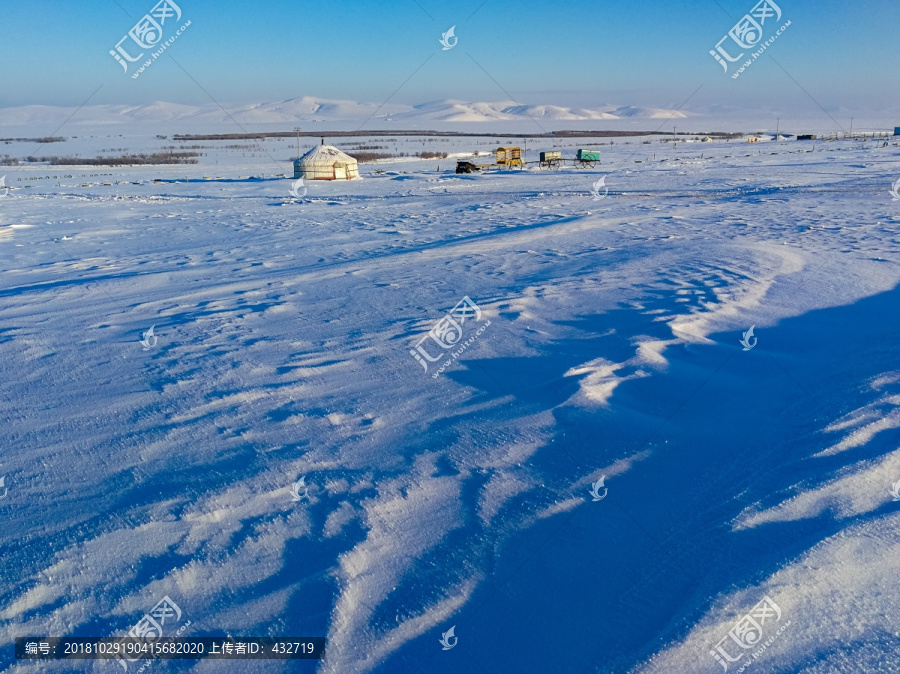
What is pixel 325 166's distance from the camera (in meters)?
28.2

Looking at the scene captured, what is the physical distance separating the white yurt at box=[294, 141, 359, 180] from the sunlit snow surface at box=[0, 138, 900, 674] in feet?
66.9

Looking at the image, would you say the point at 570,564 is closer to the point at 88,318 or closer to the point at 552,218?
the point at 88,318

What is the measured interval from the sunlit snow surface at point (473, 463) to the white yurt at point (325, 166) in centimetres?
2039

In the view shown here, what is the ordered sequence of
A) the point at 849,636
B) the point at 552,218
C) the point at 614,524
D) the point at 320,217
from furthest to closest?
1. the point at 320,217
2. the point at 552,218
3. the point at 614,524
4. the point at 849,636

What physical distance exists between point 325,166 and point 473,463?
26422 mm

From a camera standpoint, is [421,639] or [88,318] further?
[88,318]

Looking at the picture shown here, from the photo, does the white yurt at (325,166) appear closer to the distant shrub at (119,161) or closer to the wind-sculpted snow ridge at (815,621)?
the distant shrub at (119,161)

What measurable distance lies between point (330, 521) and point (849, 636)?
2.23 metres

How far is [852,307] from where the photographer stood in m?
6.37

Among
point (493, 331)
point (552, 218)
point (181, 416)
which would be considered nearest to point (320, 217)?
point (552, 218)

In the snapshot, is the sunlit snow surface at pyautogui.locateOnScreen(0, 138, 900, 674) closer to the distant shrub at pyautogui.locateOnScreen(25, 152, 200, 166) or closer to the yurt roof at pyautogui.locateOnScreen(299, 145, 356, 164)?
the yurt roof at pyautogui.locateOnScreen(299, 145, 356, 164)

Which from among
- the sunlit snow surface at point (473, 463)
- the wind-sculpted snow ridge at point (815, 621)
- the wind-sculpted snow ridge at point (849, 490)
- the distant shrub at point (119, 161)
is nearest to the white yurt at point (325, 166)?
the distant shrub at point (119, 161)

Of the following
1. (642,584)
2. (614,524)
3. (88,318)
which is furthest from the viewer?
(88,318)

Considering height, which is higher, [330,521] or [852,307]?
[852,307]
